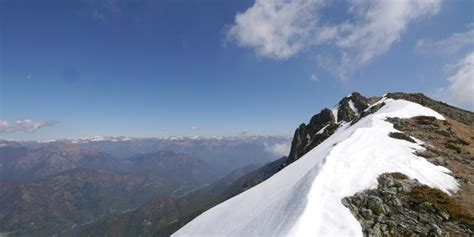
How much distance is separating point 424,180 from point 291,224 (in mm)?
12259

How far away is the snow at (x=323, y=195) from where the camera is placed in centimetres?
1321

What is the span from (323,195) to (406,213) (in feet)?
13.4

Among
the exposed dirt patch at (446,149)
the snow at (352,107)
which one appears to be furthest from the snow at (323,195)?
the snow at (352,107)

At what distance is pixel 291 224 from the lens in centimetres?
1287

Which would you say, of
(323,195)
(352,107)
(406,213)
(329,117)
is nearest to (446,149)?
(406,213)

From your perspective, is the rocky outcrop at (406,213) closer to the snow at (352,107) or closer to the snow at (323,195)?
the snow at (323,195)

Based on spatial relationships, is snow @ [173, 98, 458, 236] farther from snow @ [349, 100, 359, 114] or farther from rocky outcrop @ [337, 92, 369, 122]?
snow @ [349, 100, 359, 114]

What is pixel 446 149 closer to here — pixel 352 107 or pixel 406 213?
pixel 406 213

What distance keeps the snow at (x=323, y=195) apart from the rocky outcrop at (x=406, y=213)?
713 mm

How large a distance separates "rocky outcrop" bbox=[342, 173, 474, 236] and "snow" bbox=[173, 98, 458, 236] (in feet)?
2.34

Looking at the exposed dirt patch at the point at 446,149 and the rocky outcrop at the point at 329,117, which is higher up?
the rocky outcrop at the point at 329,117

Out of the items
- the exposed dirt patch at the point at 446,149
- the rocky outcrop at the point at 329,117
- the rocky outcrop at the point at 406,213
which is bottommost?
the rocky outcrop at the point at 406,213

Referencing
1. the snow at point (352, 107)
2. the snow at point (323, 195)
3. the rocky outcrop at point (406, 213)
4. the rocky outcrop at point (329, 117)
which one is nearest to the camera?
the snow at point (323, 195)

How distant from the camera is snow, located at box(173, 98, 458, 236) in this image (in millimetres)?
13211
